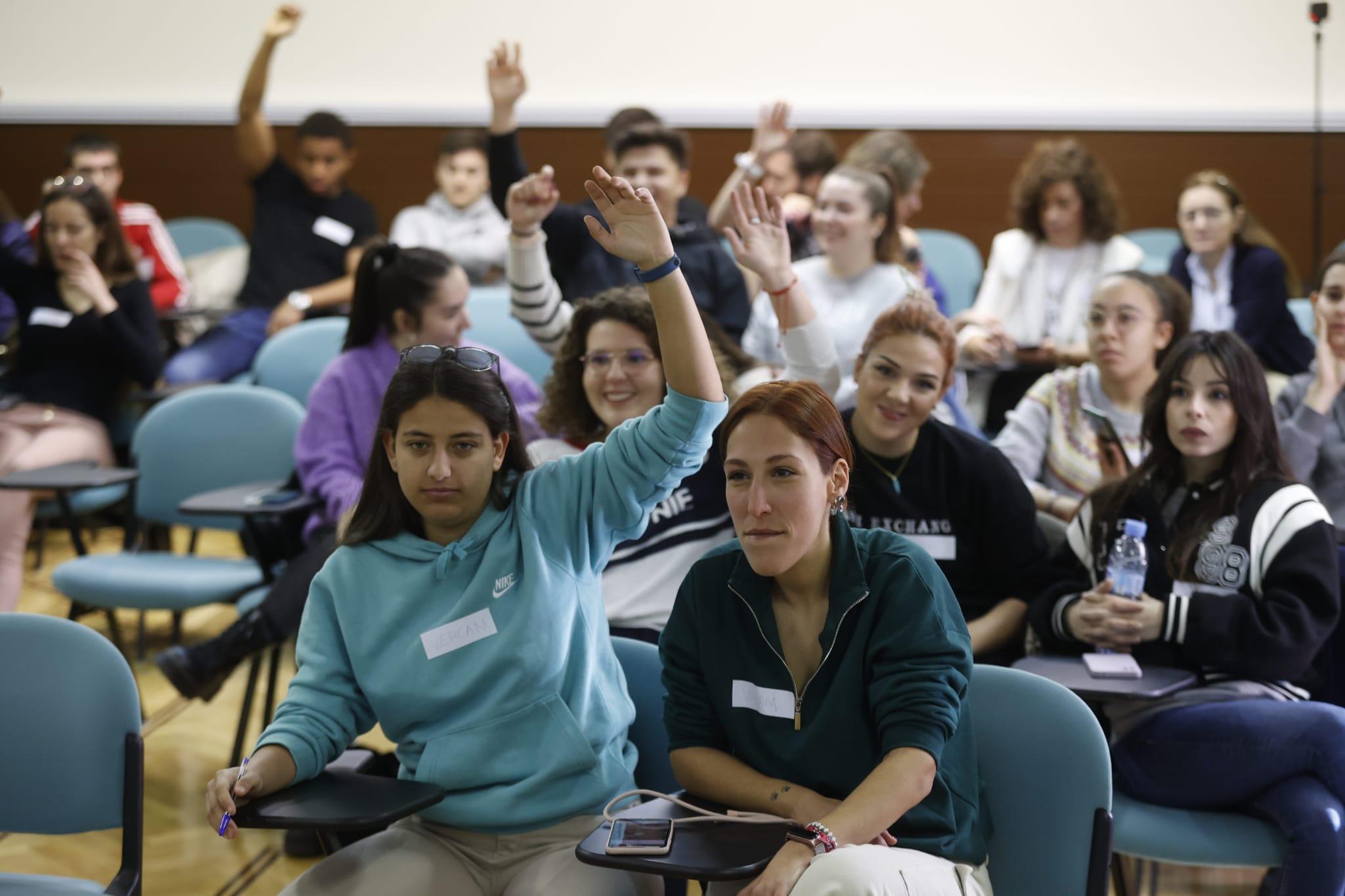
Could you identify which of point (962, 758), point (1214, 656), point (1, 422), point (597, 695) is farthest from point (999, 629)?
point (1, 422)

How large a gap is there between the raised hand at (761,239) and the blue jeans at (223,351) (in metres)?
2.81

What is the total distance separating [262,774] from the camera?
155 centimetres

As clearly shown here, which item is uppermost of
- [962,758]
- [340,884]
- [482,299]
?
[482,299]

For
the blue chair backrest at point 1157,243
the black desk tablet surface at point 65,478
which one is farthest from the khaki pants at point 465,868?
the blue chair backrest at point 1157,243

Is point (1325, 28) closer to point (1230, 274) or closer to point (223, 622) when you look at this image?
point (1230, 274)

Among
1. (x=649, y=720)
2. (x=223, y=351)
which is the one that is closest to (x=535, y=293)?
(x=649, y=720)

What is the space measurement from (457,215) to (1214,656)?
12.7 feet

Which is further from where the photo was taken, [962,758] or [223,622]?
[223,622]

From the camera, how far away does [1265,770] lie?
1882 mm

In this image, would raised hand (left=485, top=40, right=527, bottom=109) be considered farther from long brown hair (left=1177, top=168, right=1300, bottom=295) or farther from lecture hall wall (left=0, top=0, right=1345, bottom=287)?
lecture hall wall (left=0, top=0, right=1345, bottom=287)

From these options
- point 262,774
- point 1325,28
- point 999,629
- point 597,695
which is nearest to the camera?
point 262,774

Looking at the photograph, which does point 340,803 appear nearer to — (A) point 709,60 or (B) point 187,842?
(B) point 187,842

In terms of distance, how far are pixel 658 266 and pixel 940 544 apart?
35.2 inches

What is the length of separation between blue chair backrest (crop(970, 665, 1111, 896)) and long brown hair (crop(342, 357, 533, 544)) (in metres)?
0.76
